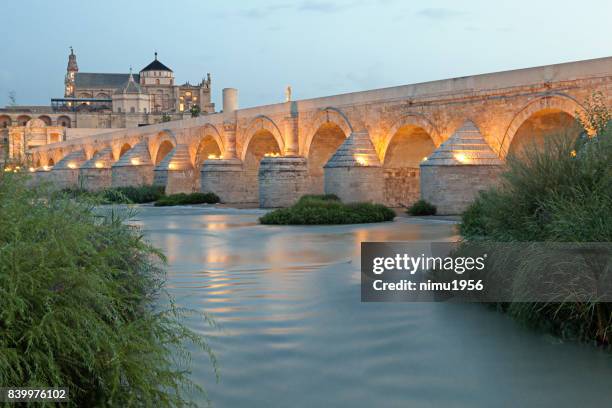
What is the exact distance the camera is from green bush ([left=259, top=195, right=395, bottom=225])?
50.2 feet

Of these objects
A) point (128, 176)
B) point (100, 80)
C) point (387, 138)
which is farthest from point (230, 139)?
point (100, 80)

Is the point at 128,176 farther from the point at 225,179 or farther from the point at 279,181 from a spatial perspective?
the point at 279,181

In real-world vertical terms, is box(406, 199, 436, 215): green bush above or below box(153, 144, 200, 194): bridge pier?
below

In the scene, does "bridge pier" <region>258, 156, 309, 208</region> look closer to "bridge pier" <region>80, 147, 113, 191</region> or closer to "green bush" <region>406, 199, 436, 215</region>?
"green bush" <region>406, 199, 436, 215</region>

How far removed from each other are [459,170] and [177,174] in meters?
15.2

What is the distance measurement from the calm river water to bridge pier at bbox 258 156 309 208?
1301 centimetres

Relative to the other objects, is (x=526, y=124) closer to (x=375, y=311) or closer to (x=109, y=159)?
(x=375, y=311)

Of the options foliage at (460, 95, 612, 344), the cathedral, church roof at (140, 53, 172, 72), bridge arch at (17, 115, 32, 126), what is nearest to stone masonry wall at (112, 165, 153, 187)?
foliage at (460, 95, 612, 344)

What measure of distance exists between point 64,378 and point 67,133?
2549 inches

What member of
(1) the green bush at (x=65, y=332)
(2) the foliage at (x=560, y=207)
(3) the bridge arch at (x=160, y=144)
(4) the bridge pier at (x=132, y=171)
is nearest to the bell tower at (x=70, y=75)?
(3) the bridge arch at (x=160, y=144)

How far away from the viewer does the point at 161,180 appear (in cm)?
2781

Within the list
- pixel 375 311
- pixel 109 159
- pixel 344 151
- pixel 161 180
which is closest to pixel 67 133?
pixel 109 159

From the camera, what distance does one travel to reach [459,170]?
15.8m

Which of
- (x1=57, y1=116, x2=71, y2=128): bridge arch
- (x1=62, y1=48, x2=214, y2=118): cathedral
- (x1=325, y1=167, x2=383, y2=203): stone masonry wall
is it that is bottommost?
(x1=325, y1=167, x2=383, y2=203): stone masonry wall
